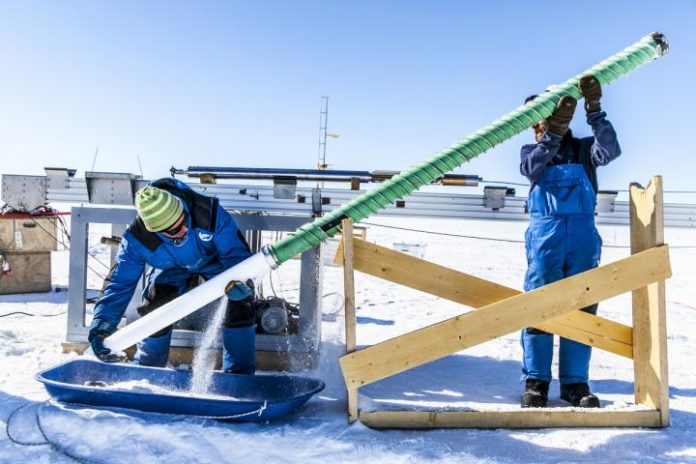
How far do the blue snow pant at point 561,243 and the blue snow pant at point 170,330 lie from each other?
1.72m

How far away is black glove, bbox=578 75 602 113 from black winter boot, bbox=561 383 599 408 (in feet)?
5.28

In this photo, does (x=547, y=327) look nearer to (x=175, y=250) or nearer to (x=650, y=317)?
(x=650, y=317)

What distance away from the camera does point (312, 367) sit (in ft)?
13.3

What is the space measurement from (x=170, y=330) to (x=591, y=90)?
300cm

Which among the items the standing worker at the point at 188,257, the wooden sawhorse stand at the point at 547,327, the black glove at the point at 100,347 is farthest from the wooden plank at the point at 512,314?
the black glove at the point at 100,347

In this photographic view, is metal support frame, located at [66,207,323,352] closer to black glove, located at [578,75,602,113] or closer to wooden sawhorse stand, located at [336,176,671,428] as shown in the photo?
wooden sawhorse stand, located at [336,176,671,428]

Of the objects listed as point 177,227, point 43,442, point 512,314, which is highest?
point 177,227

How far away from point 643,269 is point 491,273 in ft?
34.0

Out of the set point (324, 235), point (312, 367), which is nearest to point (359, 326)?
point (312, 367)

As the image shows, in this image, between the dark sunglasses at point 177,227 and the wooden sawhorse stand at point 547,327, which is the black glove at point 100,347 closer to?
the dark sunglasses at point 177,227

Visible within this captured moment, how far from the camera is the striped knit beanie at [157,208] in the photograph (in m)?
3.06

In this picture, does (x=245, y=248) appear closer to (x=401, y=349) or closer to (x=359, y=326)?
(x=401, y=349)

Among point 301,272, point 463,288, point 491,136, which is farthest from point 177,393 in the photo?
point 491,136

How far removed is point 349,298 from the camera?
2787mm
